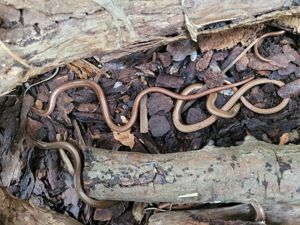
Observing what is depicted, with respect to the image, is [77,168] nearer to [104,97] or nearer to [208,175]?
[104,97]

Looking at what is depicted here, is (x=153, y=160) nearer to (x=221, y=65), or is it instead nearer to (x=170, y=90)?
(x=170, y=90)

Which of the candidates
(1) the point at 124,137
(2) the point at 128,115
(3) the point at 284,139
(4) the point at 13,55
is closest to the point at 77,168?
(1) the point at 124,137

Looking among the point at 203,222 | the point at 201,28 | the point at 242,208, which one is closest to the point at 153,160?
the point at 203,222

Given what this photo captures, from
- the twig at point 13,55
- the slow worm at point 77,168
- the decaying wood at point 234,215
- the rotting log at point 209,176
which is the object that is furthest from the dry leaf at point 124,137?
the twig at point 13,55

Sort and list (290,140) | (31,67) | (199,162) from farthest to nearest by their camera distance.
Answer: (290,140) → (199,162) → (31,67)

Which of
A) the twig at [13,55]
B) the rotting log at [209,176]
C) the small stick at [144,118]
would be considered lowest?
the rotting log at [209,176]

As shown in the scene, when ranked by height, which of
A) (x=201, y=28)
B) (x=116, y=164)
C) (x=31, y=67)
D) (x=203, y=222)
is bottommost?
(x=203, y=222)

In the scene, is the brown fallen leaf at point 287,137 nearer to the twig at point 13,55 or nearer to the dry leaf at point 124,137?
the dry leaf at point 124,137

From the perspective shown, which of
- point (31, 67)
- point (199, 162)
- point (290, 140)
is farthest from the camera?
point (290, 140)
